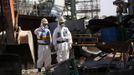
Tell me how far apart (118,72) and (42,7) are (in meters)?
14.3

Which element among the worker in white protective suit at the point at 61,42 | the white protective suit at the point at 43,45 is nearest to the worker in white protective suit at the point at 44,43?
the white protective suit at the point at 43,45

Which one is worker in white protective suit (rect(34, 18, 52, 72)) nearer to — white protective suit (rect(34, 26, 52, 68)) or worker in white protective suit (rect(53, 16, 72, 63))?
white protective suit (rect(34, 26, 52, 68))

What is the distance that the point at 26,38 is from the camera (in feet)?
38.6

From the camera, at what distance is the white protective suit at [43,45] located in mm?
14109

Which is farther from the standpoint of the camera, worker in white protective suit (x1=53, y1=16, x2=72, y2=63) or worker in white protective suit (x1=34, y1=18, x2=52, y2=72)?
worker in white protective suit (x1=34, y1=18, x2=52, y2=72)

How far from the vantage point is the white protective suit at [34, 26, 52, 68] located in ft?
46.3

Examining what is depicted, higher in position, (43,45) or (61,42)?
(61,42)

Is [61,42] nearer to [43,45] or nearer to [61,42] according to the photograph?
[61,42]

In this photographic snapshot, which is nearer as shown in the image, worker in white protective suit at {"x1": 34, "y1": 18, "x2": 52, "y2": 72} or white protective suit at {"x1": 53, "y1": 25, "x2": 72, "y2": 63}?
white protective suit at {"x1": 53, "y1": 25, "x2": 72, "y2": 63}

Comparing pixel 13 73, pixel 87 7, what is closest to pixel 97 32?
pixel 13 73

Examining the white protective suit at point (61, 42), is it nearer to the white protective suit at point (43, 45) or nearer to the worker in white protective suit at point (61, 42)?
the worker in white protective suit at point (61, 42)

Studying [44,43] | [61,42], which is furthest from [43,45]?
[61,42]

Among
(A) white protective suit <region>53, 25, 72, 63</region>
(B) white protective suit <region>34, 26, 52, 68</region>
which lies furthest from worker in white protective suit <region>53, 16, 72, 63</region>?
(B) white protective suit <region>34, 26, 52, 68</region>

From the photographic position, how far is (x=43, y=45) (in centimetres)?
1419
